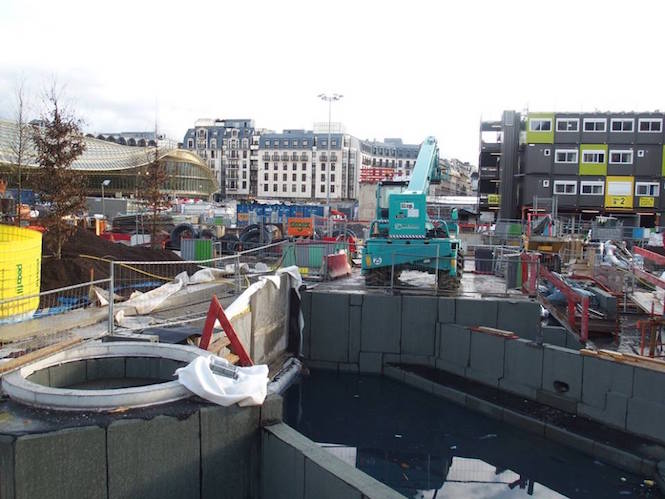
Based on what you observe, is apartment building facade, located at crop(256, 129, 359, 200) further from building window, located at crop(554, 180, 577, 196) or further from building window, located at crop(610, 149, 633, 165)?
building window, located at crop(610, 149, 633, 165)

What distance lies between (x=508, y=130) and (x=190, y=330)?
54.5 metres

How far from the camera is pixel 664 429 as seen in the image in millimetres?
10656

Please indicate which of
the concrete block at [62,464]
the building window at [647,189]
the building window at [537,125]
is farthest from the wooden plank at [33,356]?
the building window at [647,189]

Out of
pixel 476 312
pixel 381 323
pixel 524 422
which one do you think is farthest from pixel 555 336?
pixel 381 323

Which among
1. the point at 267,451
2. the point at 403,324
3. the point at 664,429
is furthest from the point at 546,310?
the point at 267,451

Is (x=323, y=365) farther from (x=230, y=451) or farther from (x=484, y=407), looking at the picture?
(x=230, y=451)

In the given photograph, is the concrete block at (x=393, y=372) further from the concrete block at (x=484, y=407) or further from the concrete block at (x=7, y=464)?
the concrete block at (x=7, y=464)

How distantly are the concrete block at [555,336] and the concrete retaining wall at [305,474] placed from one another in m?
10.2

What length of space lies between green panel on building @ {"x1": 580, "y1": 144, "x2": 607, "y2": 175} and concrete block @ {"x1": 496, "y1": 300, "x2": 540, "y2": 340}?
44.5 meters

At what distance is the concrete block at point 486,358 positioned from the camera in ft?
45.5

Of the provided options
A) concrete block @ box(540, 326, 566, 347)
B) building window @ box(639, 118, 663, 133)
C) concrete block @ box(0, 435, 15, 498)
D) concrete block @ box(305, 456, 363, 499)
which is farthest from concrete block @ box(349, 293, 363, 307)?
building window @ box(639, 118, 663, 133)

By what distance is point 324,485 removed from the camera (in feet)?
17.4

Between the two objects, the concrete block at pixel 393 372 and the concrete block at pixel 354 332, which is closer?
the concrete block at pixel 393 372

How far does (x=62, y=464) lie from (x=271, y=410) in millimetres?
1951
